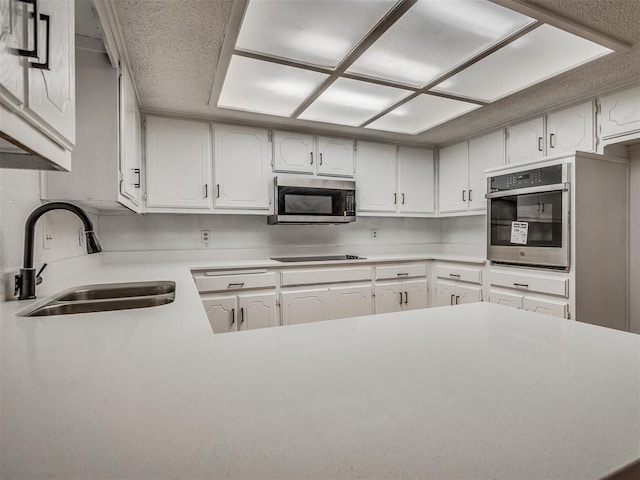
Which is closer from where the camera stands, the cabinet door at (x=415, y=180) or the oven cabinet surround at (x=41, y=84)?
the oven cabinet surround at (x=41, y=84)

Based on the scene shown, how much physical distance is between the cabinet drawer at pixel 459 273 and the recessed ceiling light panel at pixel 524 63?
148 centimetres

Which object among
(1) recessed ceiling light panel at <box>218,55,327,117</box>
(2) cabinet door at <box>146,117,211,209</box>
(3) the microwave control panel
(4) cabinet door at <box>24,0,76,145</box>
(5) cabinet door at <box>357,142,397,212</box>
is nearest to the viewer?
(4) cabinet door at <box>24,0,76,145</box>

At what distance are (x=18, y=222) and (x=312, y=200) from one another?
7.35 ft

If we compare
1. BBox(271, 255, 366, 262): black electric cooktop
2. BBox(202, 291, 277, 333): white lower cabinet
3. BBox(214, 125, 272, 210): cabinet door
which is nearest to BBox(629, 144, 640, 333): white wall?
BBox(271, 255, 366, 262): black electric cooktop

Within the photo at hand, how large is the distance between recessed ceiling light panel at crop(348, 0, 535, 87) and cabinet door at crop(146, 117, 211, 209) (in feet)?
5.09

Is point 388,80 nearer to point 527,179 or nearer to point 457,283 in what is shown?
point 527,179

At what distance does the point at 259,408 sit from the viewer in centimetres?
45

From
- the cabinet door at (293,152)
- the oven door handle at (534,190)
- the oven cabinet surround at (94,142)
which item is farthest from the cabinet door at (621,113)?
the oven cabinet surround at (94,142)

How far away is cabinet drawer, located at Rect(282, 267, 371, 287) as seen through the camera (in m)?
2.94

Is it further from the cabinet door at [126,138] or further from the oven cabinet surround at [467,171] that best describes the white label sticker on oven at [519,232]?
the cabinet door at [126,138]

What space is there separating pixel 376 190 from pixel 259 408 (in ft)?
11.1

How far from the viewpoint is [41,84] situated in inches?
28.5

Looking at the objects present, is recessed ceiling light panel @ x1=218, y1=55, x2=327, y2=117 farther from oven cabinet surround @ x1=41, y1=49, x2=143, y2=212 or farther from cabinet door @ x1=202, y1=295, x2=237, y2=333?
cabinet door @ x1=202, y1=295, x2=237, y2=333

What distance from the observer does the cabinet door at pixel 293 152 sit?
327 centimetres
